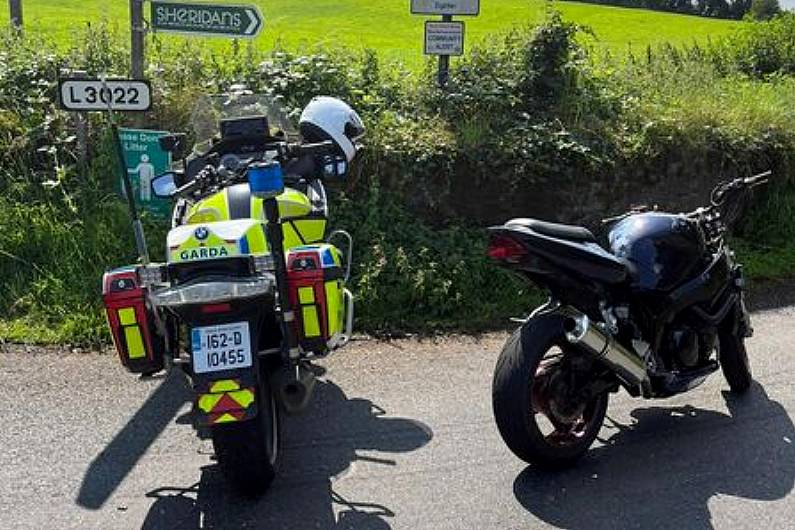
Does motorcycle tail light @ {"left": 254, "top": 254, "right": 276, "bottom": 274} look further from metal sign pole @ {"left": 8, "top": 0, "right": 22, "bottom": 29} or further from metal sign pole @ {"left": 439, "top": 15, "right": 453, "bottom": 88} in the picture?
metal sign pole @ {"left": 8, "top": 0, "right": 22, "bottom": 29}

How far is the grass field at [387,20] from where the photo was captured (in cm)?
1922

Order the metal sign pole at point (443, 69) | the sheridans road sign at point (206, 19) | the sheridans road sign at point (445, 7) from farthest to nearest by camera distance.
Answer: the metal sign pole at point (443, 69) → the sheridans road sign at point (445, 7) → the sheridans road sign at point (206, 19)

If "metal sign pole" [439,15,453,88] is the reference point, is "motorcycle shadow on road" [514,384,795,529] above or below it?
below

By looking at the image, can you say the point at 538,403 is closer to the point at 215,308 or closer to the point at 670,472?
the point at 670,472

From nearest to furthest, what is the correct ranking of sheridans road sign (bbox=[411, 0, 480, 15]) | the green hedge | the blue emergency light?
the blue emergency light → the green hedge → sheridans road sign (bbox=[411, 0, 480, 15])

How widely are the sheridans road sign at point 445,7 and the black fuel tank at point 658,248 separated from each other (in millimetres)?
3989

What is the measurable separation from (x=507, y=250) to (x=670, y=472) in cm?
122

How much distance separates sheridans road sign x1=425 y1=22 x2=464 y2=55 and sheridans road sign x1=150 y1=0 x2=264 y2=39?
5.47 feet

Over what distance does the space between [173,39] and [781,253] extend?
5929mm

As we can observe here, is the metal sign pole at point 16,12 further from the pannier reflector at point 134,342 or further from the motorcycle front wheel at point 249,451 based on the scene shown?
the motorcycle front wheel at point 249,451

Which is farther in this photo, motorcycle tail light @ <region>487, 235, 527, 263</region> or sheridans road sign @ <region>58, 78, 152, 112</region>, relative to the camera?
sheridans road sign @ <region>58, 78, 152, 112</region>

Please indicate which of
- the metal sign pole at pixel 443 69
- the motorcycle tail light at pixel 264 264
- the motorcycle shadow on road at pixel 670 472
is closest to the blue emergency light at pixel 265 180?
the motorcycle tail light at pixel 264 264

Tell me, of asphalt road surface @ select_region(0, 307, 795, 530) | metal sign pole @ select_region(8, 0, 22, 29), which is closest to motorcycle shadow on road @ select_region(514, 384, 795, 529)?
asphalt road surface @ select_region(0, 307, 795, 530)

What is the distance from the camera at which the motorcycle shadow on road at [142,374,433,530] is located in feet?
12.0
